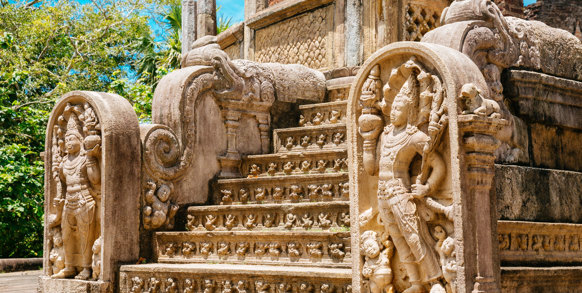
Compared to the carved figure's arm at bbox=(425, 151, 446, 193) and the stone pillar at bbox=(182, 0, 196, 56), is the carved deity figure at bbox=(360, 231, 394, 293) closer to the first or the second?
the carved figure's arm at bbox=(425, 151, 446, 193)

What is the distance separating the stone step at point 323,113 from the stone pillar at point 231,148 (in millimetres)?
811

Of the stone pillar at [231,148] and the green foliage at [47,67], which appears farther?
the green foliage at [47,67]

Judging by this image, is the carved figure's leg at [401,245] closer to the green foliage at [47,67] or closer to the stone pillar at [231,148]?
the stone pillar at [231,148]

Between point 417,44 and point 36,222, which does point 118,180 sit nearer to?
point 417,44

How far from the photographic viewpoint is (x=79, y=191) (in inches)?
247

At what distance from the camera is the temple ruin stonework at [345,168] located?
13.1 ft

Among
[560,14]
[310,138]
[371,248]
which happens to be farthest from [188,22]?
[371,248]

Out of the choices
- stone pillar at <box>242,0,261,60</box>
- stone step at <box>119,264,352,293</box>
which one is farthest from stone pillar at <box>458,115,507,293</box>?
stone pillar at <box>242,0,261,60</box>

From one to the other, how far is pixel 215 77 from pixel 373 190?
9.70 feet

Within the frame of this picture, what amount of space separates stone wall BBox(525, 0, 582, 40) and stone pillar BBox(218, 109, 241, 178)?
8359 millimetres

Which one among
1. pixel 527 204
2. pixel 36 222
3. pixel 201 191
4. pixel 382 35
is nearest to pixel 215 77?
pixel 201 191

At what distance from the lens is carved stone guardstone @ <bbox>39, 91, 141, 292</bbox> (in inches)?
240

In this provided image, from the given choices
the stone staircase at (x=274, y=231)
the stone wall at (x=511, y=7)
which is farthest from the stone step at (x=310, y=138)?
the stone wall at (x=511, y=7)

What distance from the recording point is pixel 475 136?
384 centimetres
